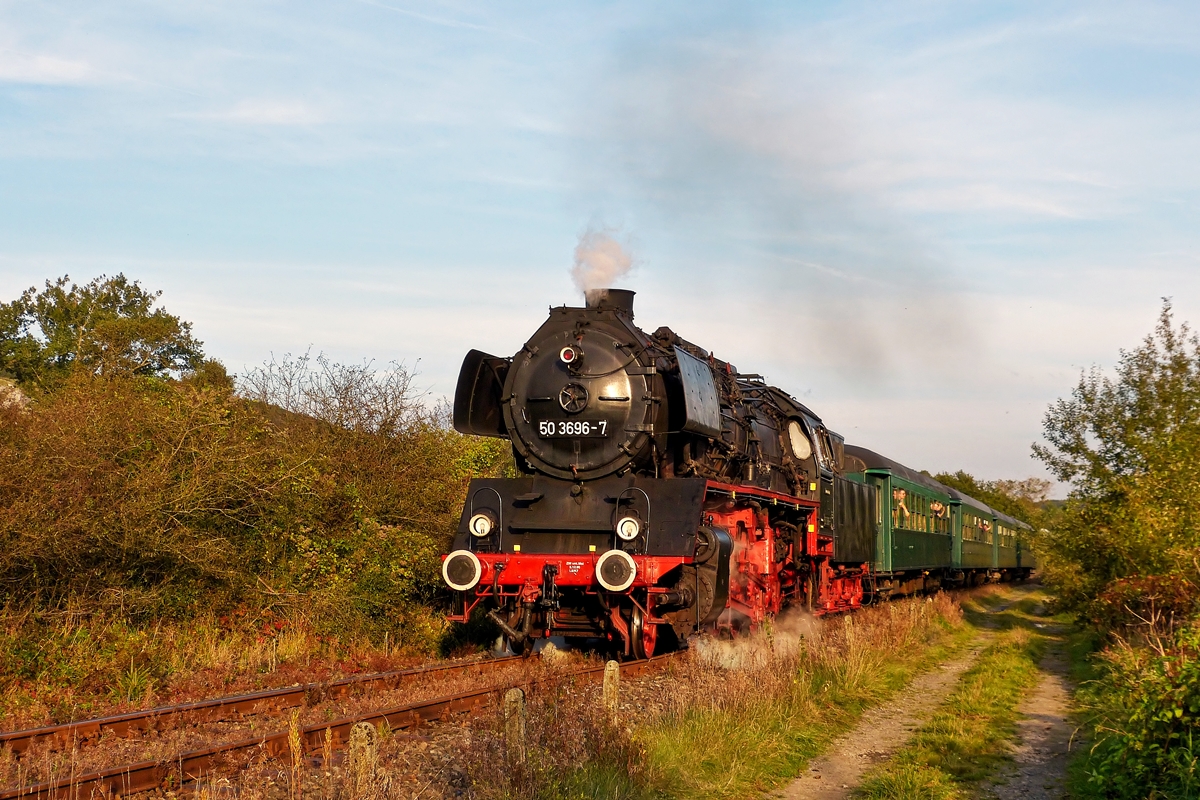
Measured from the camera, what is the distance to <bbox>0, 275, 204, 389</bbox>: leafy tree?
31906 millimetres

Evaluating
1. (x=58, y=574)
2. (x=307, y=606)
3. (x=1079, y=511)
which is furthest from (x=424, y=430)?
(x=1079, y=511)

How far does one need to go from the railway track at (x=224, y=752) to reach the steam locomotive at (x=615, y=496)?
1.36m

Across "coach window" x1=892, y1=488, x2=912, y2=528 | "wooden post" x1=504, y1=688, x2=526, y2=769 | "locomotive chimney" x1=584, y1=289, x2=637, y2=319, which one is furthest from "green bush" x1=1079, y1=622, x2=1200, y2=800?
"coach window" x1=892, y1=488, x2=912, y2=528

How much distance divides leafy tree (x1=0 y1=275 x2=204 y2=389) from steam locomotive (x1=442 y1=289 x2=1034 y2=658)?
67.7 feet

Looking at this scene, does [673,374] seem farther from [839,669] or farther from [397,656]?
[397,656]

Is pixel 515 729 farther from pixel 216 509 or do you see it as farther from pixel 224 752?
pixel 216 509

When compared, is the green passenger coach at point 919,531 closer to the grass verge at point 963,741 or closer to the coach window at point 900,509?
the coach window at point 900,509

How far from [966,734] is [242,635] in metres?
7.20

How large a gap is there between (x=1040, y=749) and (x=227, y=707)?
6.47 m

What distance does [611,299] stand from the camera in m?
11.5

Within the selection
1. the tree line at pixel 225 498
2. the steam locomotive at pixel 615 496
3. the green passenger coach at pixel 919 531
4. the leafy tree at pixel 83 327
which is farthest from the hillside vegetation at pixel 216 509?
the leafy tree at pixel 83 327

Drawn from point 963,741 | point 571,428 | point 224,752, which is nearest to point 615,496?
point 571,428

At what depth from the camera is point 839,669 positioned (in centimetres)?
1046

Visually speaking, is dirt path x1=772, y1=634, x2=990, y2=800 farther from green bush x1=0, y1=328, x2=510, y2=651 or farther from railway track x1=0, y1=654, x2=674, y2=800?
green bush x1=0, y1=328, x2=510, y2=651
